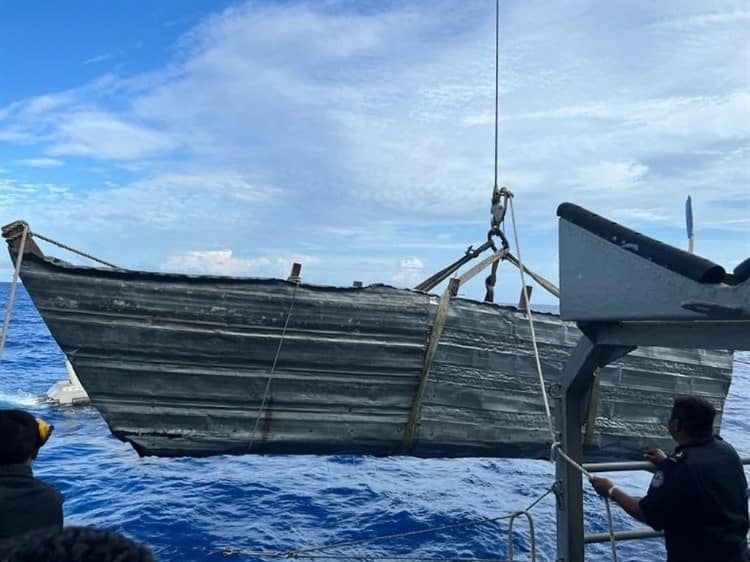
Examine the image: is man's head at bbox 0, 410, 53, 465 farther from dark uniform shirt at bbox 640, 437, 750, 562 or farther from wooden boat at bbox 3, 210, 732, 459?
dark uniform shirt at bbox 640, 437, 750, 562

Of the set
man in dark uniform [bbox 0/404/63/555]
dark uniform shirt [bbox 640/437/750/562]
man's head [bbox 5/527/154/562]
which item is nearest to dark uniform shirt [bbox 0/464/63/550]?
man in dark uniform [bbox 0/404/63/555]

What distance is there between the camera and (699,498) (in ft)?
11.3

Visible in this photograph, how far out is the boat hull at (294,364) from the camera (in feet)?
19.1

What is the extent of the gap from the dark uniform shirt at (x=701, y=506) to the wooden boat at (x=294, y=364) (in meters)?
1.64

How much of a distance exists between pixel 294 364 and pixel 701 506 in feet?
13.1

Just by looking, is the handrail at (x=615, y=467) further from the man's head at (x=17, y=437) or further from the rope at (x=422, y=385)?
the man's head at (x=17, y=437)

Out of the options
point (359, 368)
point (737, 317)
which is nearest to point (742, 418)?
point (359, 368)

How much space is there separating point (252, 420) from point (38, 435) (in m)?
3.15

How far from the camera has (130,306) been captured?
590 cm

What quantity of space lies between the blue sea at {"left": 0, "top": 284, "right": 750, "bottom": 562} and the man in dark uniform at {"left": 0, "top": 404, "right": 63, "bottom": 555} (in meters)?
4.05

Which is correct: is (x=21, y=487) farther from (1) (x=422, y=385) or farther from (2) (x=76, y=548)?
(1) (x=422, y=385)

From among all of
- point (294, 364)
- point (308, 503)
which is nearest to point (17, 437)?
point (294, 364)

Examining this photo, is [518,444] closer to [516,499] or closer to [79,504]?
[516,499]

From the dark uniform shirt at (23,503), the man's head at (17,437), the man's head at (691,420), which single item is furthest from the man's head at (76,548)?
the man's head at (691,420)
